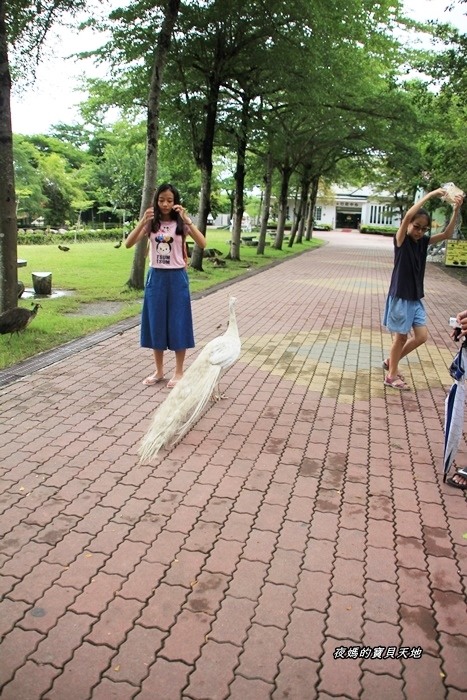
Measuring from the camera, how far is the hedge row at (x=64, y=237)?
33125mm

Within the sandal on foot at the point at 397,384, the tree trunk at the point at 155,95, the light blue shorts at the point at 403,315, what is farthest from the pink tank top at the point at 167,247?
the tree trunk at the point at 155,95

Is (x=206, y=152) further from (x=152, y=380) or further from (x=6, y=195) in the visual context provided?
(x=152, y=380)

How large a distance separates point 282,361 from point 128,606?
4666 millimetres

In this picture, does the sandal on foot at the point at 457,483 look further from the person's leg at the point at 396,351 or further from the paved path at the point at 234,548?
the person's leg at the point at 396,351

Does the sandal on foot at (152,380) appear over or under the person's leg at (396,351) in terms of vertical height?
under

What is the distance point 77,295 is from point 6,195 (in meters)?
4.32

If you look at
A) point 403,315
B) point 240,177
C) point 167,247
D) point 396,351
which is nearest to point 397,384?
point 396,351

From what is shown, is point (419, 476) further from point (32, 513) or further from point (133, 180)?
point (133, 180)

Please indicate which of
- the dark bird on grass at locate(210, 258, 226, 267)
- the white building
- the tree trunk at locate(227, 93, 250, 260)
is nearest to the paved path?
the dark bird on grass at locate(210, 258, 226, 267)

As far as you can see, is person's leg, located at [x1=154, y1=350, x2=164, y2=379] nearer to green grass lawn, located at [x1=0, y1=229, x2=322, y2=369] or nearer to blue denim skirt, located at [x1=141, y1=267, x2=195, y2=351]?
blue denim skirt, located at [x1=141, y1=267, x2=195, y2=351]

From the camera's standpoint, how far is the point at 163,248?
17.3 feet

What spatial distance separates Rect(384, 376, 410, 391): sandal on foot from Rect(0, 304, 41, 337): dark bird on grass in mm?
4703

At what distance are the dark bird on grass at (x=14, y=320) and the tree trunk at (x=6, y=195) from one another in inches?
21.3

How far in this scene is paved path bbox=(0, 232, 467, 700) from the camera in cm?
226
